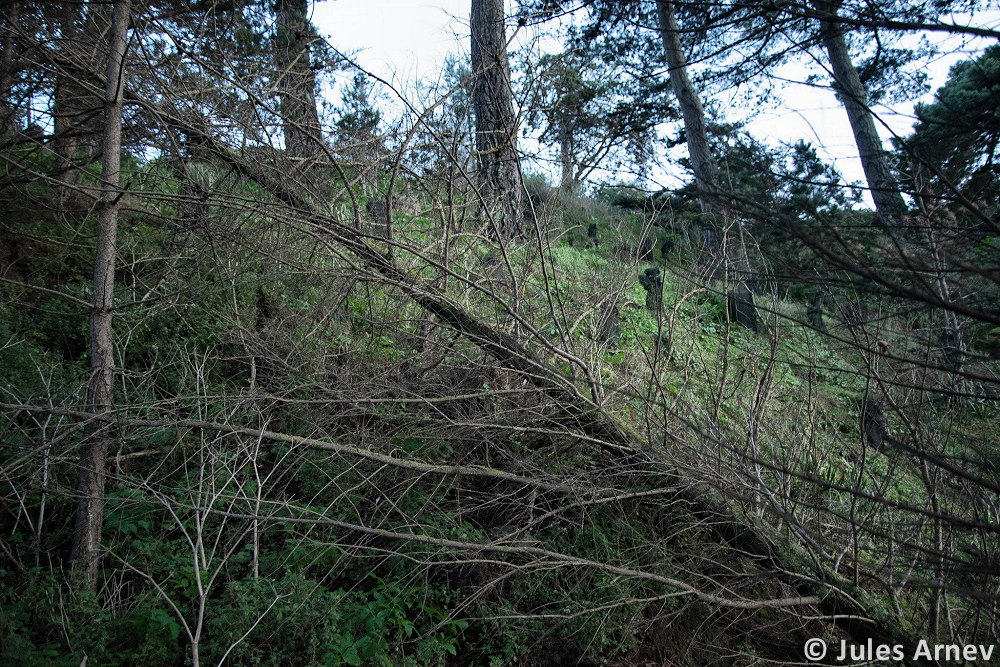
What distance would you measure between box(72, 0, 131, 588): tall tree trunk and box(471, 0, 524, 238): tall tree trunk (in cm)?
327

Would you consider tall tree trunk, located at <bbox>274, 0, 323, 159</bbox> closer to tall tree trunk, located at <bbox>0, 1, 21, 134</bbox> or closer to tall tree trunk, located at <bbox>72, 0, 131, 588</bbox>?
tall tree trunk, located at <bbox>72, 0, 131, 588</bbox>

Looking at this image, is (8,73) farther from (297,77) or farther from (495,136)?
(495,136)

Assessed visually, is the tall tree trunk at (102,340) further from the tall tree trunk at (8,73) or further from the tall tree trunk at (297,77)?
the tall tree trunk at (297,77)

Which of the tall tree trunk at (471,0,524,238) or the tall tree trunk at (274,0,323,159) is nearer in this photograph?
the tall tree trunk at (274,0,323,159)

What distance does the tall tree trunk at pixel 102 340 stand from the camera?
3.45 metres

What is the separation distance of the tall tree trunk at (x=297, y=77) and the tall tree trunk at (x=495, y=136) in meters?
1.75

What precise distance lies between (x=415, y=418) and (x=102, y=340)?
210cm

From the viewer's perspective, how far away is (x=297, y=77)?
18.2ft

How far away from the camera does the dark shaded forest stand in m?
3.03

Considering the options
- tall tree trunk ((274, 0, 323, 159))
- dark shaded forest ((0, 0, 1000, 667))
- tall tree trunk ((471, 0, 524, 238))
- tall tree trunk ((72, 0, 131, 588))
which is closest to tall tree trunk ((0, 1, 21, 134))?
dark shaded forest ((0, 0, 1000, 667))

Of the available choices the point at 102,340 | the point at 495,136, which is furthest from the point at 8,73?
the point at 495,136

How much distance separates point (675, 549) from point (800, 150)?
3.10m

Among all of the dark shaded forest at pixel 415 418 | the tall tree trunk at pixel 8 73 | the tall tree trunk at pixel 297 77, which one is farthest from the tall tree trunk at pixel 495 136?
the tall tree trunk at pixel 8 73

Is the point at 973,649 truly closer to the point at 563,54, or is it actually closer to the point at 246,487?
the point at 246,487
